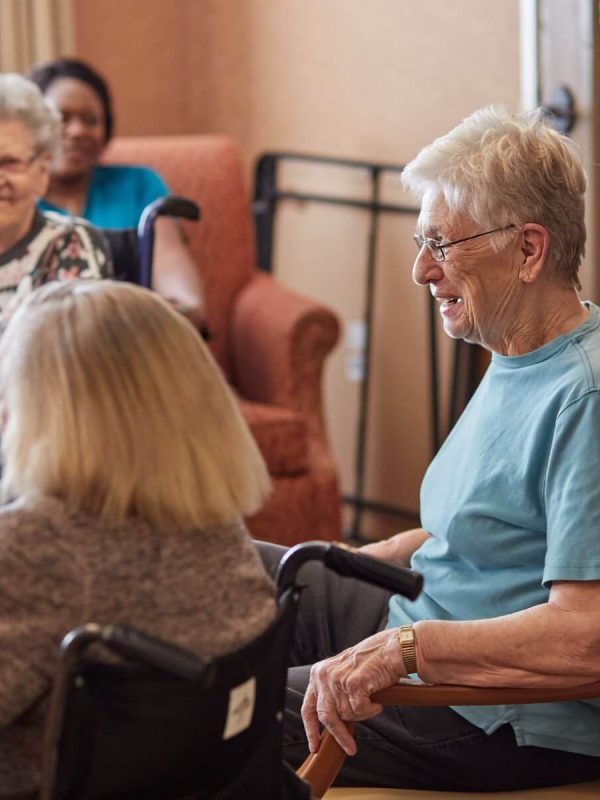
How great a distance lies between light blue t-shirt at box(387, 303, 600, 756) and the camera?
1.38 metres

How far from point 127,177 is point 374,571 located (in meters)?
2.23

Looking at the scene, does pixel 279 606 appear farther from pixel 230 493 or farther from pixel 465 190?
pixel 465 190

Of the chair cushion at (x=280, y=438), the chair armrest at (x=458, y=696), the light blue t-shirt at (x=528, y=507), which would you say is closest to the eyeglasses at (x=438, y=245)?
the light blue t-shirt at (x=528, y=507)

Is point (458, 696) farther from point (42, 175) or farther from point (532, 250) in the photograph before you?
point (42, 175)

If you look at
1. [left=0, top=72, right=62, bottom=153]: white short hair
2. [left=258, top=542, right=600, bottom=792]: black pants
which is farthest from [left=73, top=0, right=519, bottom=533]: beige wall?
[left=258, top=542, right=600, bottom=792]: black pants

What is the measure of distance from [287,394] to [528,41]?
101 centimetres

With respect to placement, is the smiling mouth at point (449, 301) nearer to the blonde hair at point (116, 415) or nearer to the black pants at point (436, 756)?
the black pants at point (436, 756)

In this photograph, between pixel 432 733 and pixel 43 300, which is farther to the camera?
pixel 432 733

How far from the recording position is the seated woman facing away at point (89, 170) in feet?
10.6

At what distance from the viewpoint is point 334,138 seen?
3.75 metres

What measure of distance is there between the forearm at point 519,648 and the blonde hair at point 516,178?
41 centimetres

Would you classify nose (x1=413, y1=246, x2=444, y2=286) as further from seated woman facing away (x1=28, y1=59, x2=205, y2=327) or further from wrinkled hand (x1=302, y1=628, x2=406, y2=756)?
seated woman facing away (x1=28, y1=59, x2=205, y2=327)

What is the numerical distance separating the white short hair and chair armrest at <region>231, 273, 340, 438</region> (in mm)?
885

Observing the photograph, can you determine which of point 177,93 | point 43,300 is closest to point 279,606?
point 43,300
